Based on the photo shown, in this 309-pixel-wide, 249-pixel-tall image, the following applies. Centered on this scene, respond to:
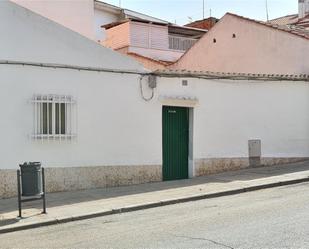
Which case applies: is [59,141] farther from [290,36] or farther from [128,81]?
[290,36]

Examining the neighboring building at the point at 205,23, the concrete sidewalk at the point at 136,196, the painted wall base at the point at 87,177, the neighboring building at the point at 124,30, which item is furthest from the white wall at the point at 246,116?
Result: the neighboring building at the point at 205,23

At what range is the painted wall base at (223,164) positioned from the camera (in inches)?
598

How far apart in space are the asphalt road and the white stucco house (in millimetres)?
3274

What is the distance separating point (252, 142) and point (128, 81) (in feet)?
15.1

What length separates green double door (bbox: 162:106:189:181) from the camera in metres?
14.8

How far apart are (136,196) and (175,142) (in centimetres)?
338

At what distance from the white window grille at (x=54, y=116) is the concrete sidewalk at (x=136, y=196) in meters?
1.46

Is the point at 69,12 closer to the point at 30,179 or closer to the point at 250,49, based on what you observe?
the point at 250,49

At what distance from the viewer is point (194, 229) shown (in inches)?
325

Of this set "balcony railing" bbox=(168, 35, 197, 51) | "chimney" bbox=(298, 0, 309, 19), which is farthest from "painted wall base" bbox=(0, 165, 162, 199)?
"chimney" bbox=(298, 0, 309, 19)

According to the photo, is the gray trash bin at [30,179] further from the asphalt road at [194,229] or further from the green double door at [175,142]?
the green double door at [175,142]

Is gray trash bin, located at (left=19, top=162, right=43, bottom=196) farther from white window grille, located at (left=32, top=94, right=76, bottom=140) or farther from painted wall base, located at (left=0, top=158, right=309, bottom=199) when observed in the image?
Result: white window grille, located at (left=32, top=94, right=76, bottom=140)

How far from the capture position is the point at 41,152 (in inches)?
502

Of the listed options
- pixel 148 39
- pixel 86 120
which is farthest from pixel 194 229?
pixel 148 39
